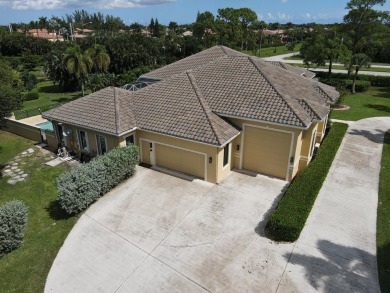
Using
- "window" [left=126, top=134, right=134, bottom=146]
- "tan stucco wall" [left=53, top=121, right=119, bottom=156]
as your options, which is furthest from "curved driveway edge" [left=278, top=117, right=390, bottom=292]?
"tan stucco wall" [left=53, top=121, right=119, bottom=156]

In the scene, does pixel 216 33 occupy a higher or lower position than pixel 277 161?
higher

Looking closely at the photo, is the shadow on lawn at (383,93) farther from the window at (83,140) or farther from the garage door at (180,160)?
the window at (83,140)

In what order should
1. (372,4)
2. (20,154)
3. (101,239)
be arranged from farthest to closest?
(372,4) → (20,154) → (101,239)

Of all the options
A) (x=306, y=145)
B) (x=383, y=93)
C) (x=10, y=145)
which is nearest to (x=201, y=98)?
(x=306, y=145)

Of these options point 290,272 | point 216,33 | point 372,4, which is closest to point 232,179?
point 290,272

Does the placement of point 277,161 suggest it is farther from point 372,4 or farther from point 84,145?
point 372,4

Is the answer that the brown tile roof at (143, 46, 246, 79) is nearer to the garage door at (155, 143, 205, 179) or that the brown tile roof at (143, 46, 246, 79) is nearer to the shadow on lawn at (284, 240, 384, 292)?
the garage door at (155, 143, 205, 179)

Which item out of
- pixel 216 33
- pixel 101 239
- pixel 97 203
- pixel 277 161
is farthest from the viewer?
pixel 216 33
